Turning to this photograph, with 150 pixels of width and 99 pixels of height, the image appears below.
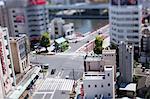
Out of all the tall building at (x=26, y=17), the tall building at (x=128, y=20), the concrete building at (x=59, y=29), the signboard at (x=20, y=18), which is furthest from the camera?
the concrete building at (x=59, y=29)

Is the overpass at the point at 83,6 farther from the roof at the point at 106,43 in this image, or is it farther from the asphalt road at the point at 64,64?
the asphalt road at the point at 64,64

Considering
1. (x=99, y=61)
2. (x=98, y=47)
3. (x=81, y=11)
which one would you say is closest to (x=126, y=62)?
(x=99, y=61)

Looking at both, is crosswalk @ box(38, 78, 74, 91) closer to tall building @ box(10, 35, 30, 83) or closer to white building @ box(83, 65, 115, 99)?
tall building @ box(10, 35, 30, 83)

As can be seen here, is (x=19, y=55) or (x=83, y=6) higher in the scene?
(x=83, y=6)

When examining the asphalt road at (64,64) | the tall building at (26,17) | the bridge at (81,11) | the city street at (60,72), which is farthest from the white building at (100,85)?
the bridge at (81,11)

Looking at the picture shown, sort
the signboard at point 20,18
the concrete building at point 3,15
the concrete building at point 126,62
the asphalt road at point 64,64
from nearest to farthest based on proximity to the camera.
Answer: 1. the concrete building at point 126,62
2. the asphalt road at point 64,64
3. the concrete building at point 3,15
4. the signboard at point 20,18

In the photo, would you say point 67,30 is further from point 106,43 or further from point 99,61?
point 99,61

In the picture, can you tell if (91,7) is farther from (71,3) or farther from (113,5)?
(113,5)
